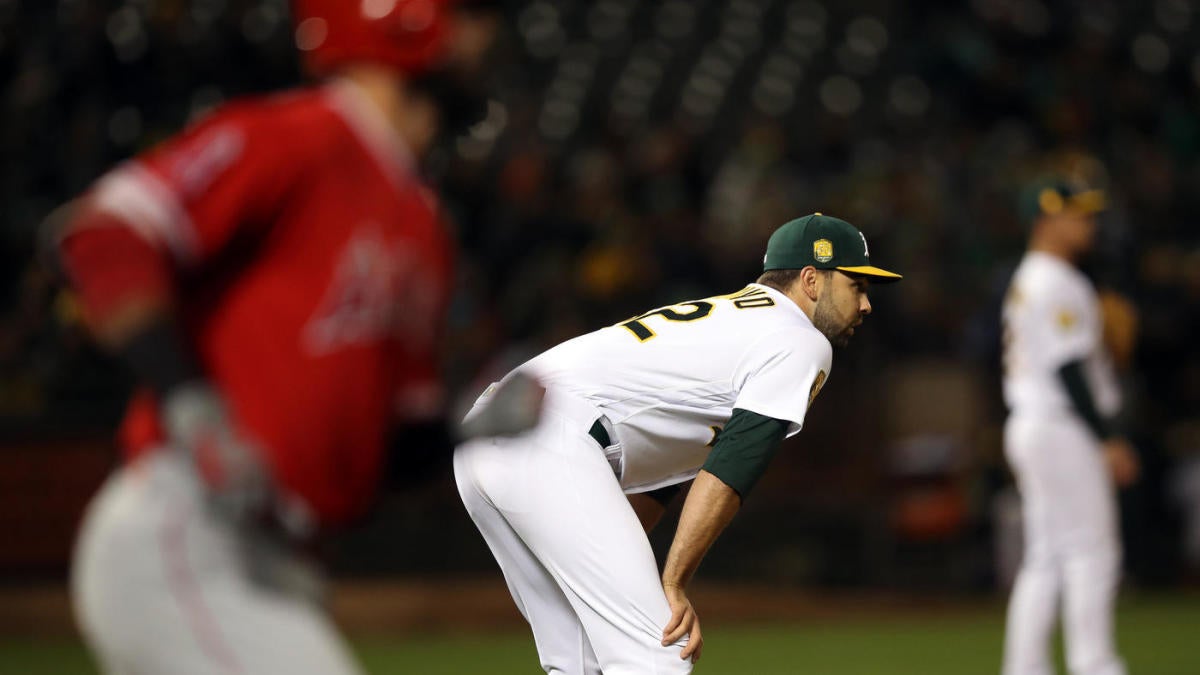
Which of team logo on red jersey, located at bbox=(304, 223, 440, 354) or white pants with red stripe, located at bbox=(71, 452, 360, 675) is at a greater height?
team logo on red jersey, located at bbox=(304, 223, 440, 354)

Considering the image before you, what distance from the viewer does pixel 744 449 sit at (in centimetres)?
427

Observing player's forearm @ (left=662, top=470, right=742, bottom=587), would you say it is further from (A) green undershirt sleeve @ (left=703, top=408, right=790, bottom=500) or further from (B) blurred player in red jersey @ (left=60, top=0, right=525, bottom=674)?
(B) blurred player in red jersey @ (left=60, top=0, right=525, bottom=674)

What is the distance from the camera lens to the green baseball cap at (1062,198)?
296 inches

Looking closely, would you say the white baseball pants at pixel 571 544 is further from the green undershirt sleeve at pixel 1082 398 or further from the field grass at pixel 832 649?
the field grass at pixel 832 649

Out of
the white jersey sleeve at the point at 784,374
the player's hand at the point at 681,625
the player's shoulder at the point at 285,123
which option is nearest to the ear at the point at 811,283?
the white jersey sleeve at the point at 784,374

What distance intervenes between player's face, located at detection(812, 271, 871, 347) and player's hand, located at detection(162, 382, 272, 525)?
2.67 metres

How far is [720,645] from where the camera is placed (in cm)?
1056

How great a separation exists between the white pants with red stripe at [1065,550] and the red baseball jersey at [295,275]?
17.9 feet

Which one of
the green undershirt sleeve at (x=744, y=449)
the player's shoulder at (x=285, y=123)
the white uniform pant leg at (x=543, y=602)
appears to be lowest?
the white uniform pant leg at (x=543, y=602)

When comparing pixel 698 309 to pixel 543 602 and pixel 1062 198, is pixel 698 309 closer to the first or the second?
pixel 543 602

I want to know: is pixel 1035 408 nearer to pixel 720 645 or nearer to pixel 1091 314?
pixel 1091 314

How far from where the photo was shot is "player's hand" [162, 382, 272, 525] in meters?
2.27

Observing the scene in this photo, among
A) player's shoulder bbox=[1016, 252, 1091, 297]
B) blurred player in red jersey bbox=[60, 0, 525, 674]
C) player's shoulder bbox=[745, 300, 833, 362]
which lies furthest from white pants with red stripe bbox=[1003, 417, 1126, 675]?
blurred player in red jersey bbox=[60, 0, 525, 674]

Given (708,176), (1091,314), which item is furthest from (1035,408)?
(708,176)
